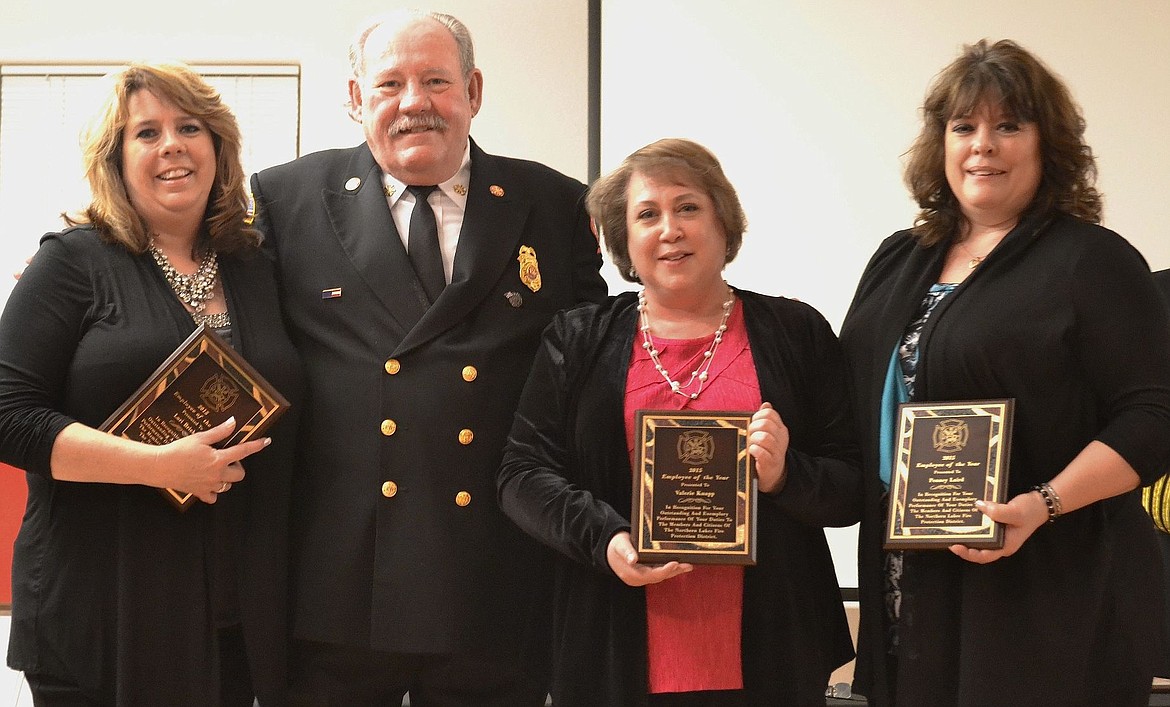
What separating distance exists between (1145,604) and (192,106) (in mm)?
2153

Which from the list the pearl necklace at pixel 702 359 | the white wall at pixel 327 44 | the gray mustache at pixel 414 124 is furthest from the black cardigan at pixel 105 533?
the white wall at pixel 327 44

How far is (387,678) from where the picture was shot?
2.65 metres

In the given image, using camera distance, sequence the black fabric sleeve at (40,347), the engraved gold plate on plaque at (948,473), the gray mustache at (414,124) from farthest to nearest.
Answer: the gray mustache at (414,124)
the black fabric sleeve at (40,347)
the engraved gold plate on plaque at (948,473)

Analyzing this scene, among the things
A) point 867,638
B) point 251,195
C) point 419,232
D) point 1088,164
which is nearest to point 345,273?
point 419,232

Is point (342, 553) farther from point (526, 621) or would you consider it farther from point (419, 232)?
point (419, 232)

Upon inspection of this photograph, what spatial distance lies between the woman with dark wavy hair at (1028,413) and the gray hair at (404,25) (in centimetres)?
105

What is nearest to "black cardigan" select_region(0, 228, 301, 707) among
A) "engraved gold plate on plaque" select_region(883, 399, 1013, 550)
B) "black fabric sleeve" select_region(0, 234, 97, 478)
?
"black fabric sleeve" select_region(0, 234, 97, 478)

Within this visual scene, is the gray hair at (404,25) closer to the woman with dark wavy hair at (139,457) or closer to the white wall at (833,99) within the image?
the woman with dark wavy hair at (139,457)

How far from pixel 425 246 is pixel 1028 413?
4.24ft

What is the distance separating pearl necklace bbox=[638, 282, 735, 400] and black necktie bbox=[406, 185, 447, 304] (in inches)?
17.9

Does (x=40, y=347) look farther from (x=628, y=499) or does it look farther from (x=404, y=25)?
(x=628, y=499)

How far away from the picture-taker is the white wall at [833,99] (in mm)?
4570

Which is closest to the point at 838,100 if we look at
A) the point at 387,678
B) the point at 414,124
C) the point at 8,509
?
the point at 414,124

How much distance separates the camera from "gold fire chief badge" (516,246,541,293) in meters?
2.77
